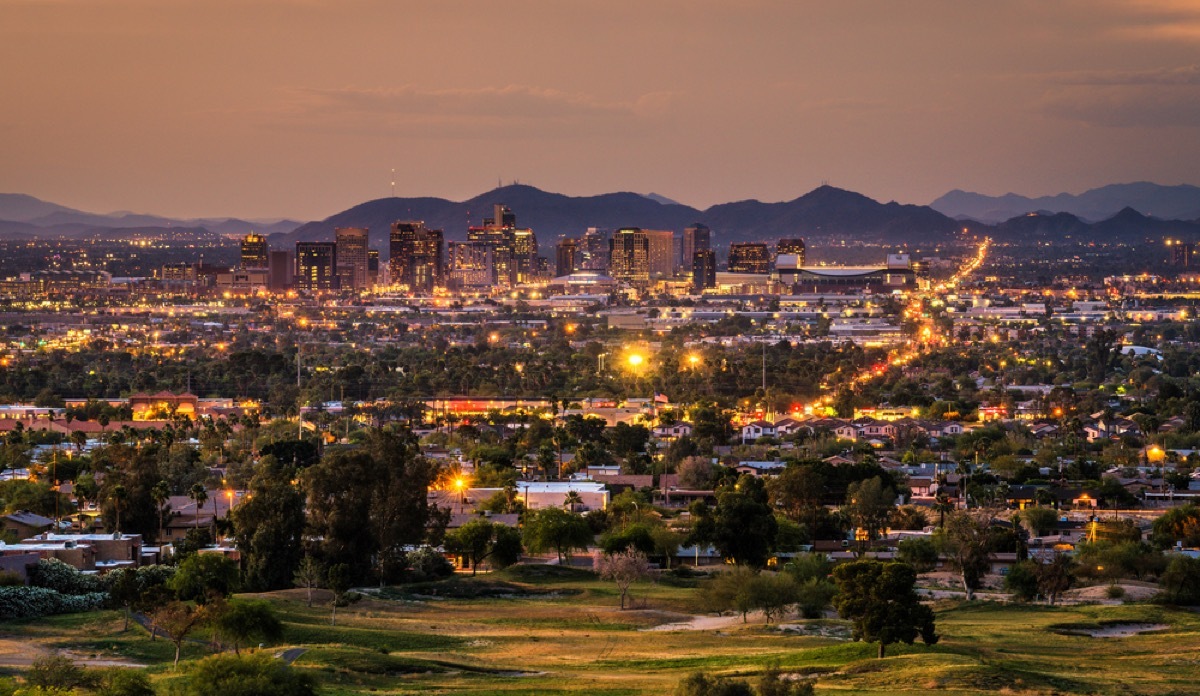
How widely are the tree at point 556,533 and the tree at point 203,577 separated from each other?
1193 cm

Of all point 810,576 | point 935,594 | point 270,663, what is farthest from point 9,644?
point 935,594

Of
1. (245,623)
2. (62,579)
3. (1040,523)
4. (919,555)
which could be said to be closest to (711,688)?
(245,623)

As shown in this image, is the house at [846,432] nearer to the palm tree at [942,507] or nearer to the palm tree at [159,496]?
the palm tree at [942,507]

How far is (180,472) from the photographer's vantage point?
6181 cm

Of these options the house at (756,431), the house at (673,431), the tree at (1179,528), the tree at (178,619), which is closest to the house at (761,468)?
the house at (673,431)

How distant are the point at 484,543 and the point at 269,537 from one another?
24.1ft

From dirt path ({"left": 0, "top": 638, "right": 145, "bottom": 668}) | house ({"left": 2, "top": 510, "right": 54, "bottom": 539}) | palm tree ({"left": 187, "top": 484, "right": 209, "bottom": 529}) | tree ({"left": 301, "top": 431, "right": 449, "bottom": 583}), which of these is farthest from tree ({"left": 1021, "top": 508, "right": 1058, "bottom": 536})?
dirt path ({"left": 0, "top": 638, "right": 145, "bottom": 668})

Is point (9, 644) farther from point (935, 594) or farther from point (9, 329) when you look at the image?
point (9, 329)

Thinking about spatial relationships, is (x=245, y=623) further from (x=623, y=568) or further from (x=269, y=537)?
(x=623, y=568)

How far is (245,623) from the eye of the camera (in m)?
33.3

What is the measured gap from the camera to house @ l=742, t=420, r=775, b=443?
8394cm

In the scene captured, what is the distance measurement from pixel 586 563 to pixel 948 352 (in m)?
90.8

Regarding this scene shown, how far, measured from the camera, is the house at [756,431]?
83.9m

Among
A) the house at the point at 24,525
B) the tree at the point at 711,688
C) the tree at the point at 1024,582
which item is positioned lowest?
the tree at the point at 1024,582
